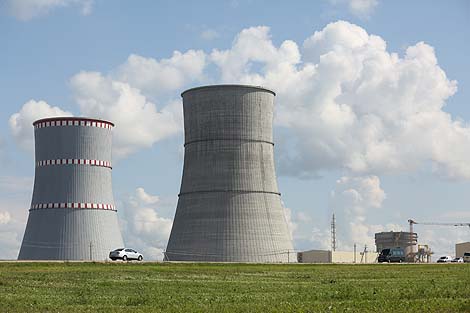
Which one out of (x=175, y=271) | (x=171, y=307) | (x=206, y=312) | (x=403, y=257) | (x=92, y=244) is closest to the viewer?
(x=206, y=312)

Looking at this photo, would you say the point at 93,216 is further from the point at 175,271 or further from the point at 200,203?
the point at 175,271

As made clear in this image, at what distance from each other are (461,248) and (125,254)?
55545 mm

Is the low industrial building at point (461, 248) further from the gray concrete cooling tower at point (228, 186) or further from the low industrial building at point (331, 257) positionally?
the gray concrete cooling tower at point (228, 186)

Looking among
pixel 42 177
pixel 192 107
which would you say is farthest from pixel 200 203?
pixel 42 177

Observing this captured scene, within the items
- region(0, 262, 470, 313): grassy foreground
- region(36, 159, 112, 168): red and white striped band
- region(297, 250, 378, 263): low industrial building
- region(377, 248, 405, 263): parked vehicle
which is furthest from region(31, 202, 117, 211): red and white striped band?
region(377, 248, 405, 263): parked vehicle

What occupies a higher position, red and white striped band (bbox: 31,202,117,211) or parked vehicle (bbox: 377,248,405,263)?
red and white striped band (bbox: 31,202,117,211)

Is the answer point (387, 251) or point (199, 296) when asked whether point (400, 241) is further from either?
point (199, 296)

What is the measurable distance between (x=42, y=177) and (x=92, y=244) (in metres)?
5.74

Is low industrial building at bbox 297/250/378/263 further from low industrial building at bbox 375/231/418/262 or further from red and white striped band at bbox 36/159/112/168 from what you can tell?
red and white striped band at bbox 36/159/112/168

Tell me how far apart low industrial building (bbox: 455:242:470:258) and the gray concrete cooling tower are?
47.9 metres

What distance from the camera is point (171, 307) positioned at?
19375mm

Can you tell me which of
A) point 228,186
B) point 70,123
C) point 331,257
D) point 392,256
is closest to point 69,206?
point 70,123

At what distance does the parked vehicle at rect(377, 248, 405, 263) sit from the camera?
74.4 metres

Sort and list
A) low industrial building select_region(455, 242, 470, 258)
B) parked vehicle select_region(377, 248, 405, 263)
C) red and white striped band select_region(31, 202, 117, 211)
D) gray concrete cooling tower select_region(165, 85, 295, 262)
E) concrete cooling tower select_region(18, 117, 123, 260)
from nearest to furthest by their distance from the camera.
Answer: gray concrete cooling tower select_region(165, 85, 295, 262) → red and white striped band select_region(31, 202, 117, 211) → concrete cooling tower select_region(18, 117, 123, 260) → parked vehicle select_region(377, 248, 405, 263) → low industrial building select_region(455, 242, 470, 258)
